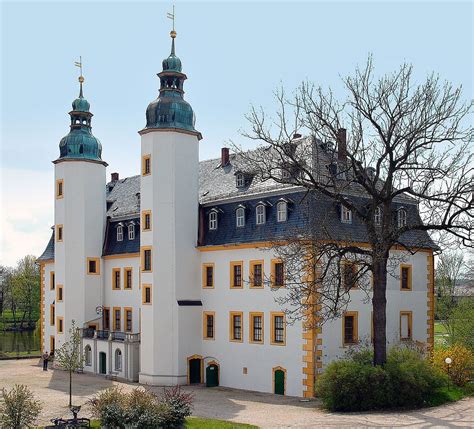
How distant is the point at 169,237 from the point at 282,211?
6.88 m

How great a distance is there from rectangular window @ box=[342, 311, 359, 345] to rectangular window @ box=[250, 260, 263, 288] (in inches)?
171

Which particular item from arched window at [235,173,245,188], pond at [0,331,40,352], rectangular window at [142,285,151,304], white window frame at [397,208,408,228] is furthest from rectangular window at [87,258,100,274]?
white window frame at [397,208,408,228]

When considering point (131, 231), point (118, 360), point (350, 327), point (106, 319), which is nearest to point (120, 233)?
point (131, 231)

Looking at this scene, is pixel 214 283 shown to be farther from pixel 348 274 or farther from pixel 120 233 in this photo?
pixel 120 233

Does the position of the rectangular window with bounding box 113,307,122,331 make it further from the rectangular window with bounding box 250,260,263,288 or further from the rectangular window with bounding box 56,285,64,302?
the rectangular window with bounding box 250,260,263,288

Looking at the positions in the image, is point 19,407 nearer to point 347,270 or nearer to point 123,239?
point 347,270

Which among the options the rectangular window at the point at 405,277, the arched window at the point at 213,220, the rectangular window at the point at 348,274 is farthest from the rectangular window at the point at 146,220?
the rectangular window at the point at 405,277

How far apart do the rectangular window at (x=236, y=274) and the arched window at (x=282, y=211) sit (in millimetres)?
3515

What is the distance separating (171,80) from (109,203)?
42.8 feet

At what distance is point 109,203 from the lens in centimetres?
4844

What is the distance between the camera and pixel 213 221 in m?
37.3

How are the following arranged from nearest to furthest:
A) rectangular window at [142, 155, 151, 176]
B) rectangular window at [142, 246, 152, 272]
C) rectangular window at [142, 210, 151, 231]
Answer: rectangular window at [142, 246, 152, 272]
rectangular window at [142, 210, 151, 231]
rectangular window at [142, 155, 151, 176]

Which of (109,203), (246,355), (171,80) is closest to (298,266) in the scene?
(246,355)

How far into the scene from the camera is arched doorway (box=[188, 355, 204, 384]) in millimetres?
36594
